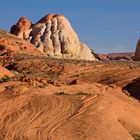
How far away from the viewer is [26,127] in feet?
55.5

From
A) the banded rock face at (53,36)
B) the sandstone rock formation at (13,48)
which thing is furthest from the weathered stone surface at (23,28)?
the sandstone rock formation at (13,48)

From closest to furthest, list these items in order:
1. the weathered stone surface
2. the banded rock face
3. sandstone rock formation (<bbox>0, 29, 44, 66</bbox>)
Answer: sandstone rock formation (<bbox>0, 29, 44, 66</bbox>), the banded rock face, the weathered stone surface

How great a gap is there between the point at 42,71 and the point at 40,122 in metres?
22.3

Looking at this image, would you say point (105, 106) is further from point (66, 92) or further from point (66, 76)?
point (66, 76)

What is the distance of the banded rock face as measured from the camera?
56.7m

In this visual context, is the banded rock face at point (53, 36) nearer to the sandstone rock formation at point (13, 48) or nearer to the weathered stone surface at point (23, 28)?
the weathered stone surface at point (23, 28)

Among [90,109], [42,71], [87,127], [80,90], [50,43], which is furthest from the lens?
[50,43]

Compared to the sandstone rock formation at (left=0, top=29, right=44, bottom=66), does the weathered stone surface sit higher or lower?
higher

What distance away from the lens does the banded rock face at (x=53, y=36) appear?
56688 mm

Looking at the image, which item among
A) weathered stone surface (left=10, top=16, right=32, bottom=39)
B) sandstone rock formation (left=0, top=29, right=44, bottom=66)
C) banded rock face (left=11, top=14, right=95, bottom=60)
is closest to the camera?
sandstone rock formation (left=0, top=29, right=44, bottom=66)

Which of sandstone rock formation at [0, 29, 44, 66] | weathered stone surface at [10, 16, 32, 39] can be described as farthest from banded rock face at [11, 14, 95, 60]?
sandstone rock formation at [0, 29, 44, 66]

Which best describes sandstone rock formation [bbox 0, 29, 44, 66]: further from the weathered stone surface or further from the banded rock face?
the weathered stone surface

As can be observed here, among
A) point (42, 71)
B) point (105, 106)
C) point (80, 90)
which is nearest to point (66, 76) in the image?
point (42, 71)

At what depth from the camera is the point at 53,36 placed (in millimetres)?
56594
